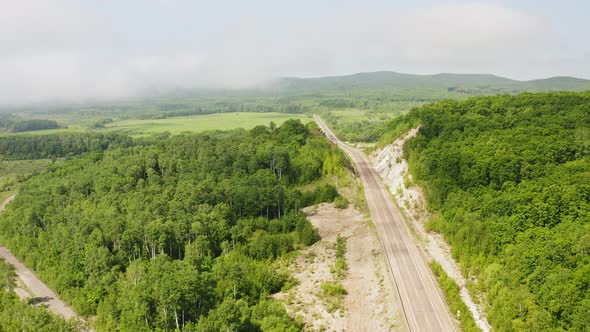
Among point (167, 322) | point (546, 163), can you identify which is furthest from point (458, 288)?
point (167, 322)

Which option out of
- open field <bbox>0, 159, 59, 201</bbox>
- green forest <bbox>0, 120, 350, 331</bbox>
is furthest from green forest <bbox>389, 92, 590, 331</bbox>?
open field <bbox>0, 159, 59, 201</bbox>

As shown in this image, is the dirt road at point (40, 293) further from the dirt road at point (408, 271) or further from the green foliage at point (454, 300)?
the green foliage at point (454, 300)

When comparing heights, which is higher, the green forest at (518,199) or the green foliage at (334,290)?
the green forest at (518,199)

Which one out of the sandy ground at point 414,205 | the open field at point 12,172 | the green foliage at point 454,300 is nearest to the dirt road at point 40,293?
the green foliage at point 454,300

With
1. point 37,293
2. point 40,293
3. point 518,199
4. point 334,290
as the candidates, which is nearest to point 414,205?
point 518,199

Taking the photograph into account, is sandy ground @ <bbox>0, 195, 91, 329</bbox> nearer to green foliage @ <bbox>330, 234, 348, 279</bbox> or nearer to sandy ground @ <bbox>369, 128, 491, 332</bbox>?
→ green foliage @ <bbox>330, 234, 348, 279</bbox>

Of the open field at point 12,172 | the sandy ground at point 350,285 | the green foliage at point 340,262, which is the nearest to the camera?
the sandy ground at point 350,285
